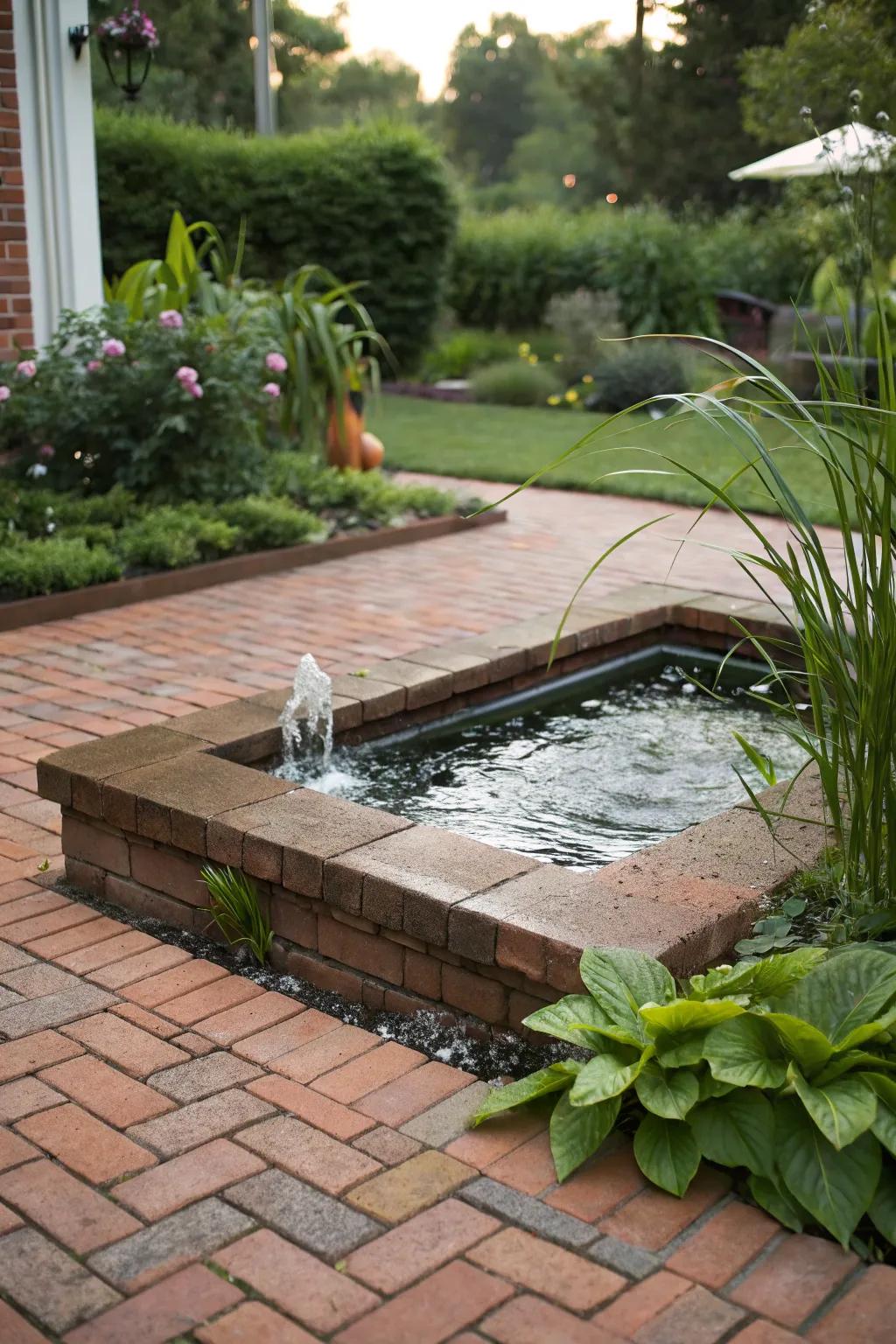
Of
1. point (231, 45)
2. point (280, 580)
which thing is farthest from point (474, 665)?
point (231, 45)

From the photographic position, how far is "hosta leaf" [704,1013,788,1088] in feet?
6.22

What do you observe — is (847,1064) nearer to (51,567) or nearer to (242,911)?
(242,911)

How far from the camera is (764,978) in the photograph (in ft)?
6.96

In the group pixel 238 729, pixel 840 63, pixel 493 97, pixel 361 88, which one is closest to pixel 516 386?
pixel 840 63

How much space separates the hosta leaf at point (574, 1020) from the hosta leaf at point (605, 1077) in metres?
0.04

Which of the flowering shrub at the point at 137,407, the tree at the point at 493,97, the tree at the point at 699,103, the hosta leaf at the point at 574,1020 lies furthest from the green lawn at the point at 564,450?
the tree at the point at 493,97

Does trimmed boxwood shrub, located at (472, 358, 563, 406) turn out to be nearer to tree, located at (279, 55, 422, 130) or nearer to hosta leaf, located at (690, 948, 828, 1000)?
hosta leaf, located at (690, 948, 828, 1000)

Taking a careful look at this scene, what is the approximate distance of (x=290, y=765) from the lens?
11.3ft

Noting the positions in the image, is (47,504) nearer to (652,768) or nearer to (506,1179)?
(652,768)

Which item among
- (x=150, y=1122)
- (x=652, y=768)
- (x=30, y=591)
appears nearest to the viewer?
(x=150, y=1122)

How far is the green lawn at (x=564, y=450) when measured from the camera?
27.1 feet

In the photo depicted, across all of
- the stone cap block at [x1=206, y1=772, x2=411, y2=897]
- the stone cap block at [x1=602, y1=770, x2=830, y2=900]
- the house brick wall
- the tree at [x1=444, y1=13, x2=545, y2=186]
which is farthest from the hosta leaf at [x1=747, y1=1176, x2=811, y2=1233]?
the tree at [x1=444, y1=13, x2=545, y2=186]

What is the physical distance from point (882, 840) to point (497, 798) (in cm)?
119

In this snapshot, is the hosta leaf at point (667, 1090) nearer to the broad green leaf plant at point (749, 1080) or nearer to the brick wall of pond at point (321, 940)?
the broad green leaf plant at point (749, 1080)
